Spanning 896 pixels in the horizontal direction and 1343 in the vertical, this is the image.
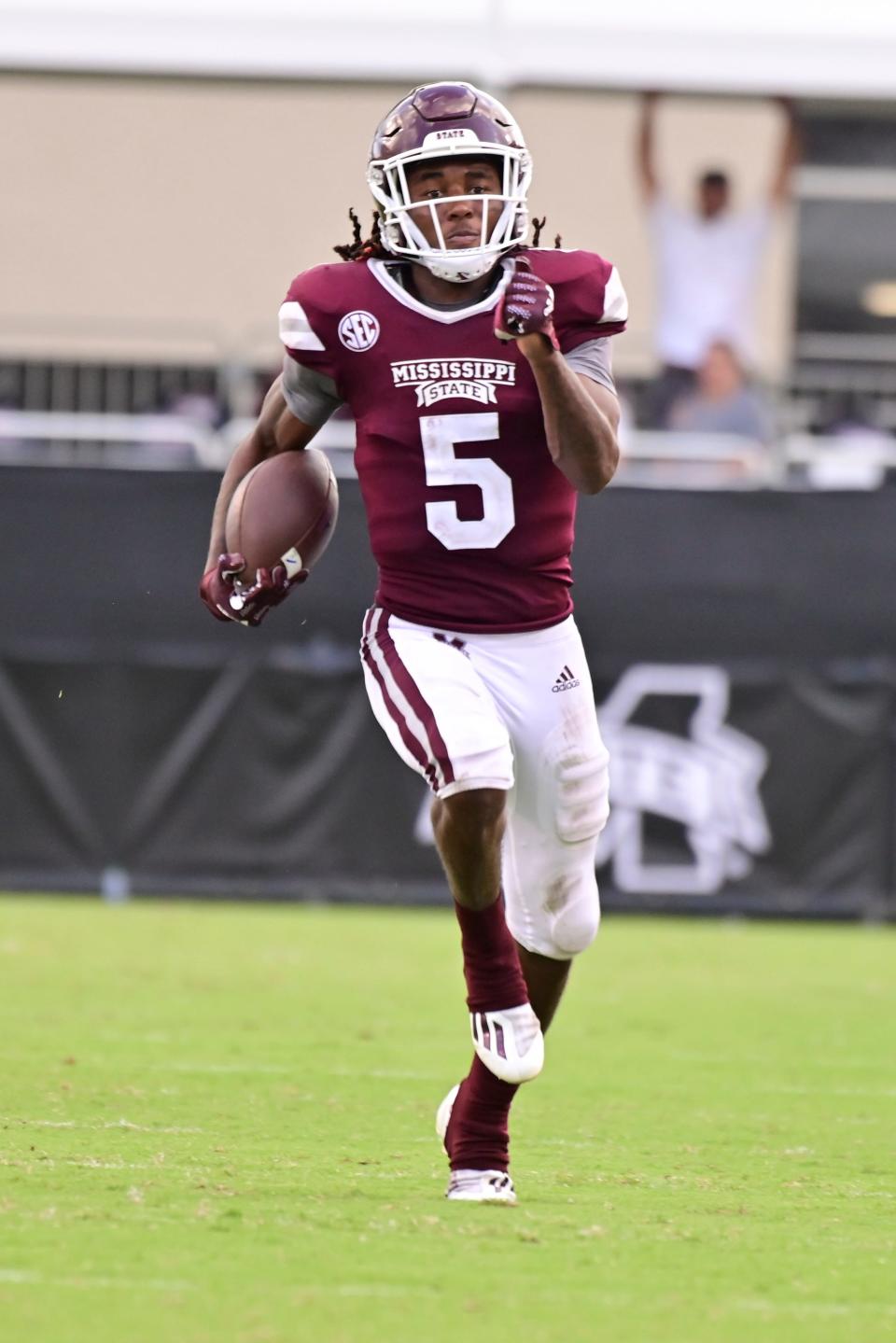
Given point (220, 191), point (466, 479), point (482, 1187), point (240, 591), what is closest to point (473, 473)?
point (466, 479)

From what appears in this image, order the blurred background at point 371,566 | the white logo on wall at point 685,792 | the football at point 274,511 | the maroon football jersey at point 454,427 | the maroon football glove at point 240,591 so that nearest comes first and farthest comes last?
the maroon football jersey at point 454,427 < the maroon football glove at point 240,591 < the football at point 274,511 < the white logo on wall at point 685,792 < the blurred background at point 371,566

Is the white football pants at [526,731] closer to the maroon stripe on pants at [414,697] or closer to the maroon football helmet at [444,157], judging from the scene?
the maroon stripe on pants at [414,697]

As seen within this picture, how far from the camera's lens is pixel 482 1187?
14.8 ft

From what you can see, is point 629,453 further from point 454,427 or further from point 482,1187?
point 482,1187

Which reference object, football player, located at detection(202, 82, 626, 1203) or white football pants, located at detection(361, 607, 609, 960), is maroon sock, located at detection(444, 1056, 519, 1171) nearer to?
football player, located at detection(202, 82, 626, 1203)

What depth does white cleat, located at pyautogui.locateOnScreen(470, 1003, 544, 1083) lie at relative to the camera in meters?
4.53

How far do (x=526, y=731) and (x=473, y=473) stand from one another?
0.53m

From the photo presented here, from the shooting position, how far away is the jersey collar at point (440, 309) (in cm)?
480

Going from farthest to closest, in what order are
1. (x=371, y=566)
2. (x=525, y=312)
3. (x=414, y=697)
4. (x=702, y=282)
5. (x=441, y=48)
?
1. (x=441, y=48)
2. (x=702, y=282)
3. (x=371, y=566)
4. (x=414, y=697)
5. (x=525, y=312)

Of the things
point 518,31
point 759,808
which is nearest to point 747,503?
point 759,808

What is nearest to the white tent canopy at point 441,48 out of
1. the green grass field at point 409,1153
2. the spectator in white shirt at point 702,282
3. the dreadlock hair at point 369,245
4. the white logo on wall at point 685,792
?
the spectator in white shirt at point 702,282

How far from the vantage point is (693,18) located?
570 inches

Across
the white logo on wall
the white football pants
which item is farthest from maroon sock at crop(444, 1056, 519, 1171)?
the white logo on wall

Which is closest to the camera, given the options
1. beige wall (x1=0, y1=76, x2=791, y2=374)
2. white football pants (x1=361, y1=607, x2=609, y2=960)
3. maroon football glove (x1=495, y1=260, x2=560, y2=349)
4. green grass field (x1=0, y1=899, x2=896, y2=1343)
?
green grass field (x1=0, y1=899, x2=896, y2=1343)
